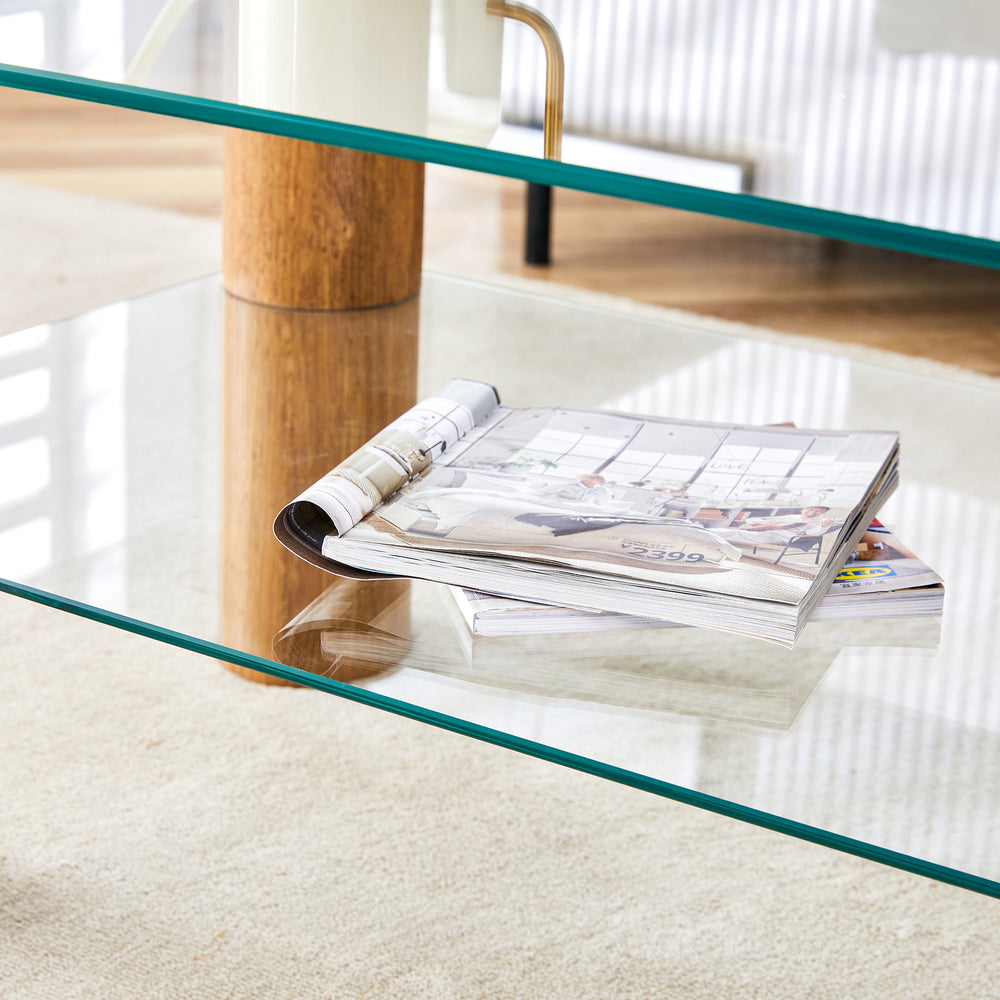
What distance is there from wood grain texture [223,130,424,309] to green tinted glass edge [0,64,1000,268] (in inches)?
15.2

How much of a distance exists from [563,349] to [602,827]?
350 mm

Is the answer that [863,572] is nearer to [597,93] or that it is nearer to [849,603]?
[849,603]

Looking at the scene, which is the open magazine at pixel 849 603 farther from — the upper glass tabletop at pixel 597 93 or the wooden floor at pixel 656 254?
the wooden floor at pixel 656 254

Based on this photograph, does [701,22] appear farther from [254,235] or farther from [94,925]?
[94,925]

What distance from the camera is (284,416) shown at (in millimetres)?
900

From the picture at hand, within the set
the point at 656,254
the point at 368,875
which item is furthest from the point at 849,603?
the point at 656,254

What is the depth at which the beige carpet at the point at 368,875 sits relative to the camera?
77cm

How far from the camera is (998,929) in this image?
0.82m

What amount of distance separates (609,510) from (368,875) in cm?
30

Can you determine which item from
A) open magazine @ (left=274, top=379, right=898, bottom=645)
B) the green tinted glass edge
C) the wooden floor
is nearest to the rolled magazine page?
open magazine @ (left=274, top=379, right=898, bottom=645)

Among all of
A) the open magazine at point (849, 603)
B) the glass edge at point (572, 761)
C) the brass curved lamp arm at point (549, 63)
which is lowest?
the glass edge at point (572, 761)

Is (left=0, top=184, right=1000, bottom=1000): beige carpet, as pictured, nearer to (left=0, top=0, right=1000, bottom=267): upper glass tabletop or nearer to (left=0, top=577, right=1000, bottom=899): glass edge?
(left=0, top=577, right=1000, bottom=899): glass edge

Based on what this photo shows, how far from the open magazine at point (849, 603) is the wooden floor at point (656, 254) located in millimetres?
1040

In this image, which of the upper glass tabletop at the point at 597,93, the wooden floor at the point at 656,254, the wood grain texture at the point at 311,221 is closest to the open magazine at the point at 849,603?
the upper glass tabletop at the point at 597,93
